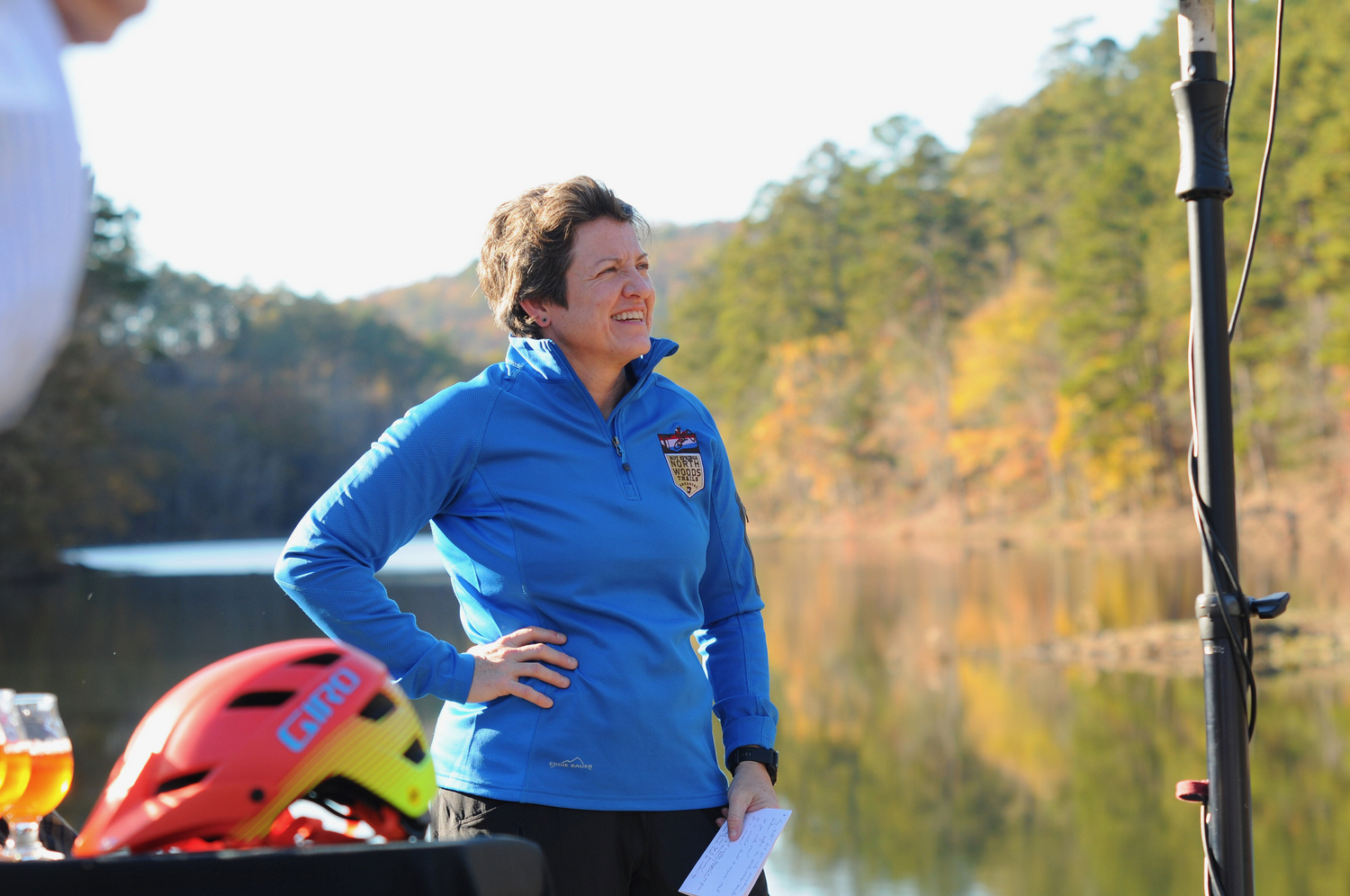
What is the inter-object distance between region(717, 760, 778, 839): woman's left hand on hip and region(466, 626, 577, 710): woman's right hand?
Result: 0.28 meters

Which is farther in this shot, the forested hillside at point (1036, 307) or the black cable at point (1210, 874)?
the forested hillside at point (1036, 307)

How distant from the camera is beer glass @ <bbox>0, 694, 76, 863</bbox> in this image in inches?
41.0

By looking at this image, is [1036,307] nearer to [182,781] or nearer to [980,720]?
[980,720]

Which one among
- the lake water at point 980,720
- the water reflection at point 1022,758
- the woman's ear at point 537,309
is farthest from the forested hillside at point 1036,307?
the woman's ear at point 537,309

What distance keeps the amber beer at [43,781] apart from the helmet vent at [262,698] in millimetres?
354

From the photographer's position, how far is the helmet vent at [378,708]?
81 centimetres

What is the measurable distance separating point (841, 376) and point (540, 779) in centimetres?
4018

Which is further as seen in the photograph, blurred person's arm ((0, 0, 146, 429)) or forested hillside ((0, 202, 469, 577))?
forested hillside ((0, 202, 469, 577))

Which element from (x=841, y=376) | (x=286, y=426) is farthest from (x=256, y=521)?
(x=841, y=376)

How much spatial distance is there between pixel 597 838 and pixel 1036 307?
33497 millimetres

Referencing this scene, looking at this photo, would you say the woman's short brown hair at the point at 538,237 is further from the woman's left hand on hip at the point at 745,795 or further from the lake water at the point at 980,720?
the lake water at the point at 980,720

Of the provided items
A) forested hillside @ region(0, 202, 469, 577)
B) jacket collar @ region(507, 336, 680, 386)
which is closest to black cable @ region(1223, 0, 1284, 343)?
jacket collar @ region(507, 336, 680, 386)

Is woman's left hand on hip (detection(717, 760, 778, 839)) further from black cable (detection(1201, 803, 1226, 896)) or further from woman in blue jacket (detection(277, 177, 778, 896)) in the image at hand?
black cable (detection(1201, 803, 1226, 896))

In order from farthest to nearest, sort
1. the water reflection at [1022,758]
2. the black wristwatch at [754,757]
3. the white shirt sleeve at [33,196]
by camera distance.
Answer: the water reflection at [1022,758] → the black wristwatch at [754,757] → the white shirt sleeve at [33,196]
